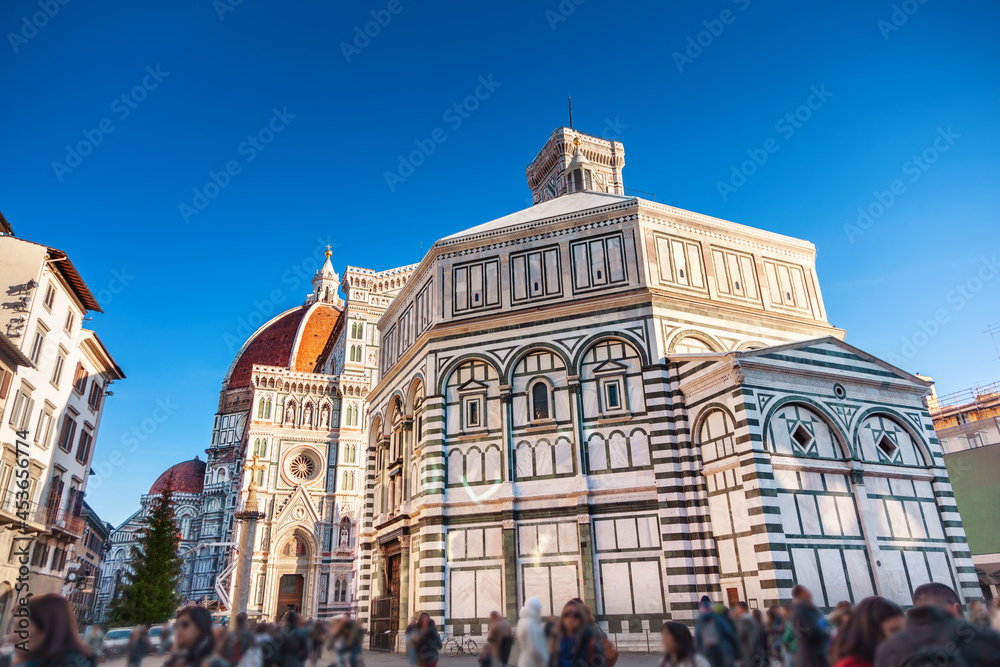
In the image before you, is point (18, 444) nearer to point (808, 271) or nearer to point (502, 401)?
point (502, 401)

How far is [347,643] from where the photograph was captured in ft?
34.1

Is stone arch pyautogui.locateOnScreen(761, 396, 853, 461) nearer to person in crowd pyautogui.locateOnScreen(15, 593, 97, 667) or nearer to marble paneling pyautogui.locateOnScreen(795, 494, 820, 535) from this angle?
marble paneling pyautogui.locateOnScreen(795, 494, 820, 535)

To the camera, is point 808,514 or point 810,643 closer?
point 810,643

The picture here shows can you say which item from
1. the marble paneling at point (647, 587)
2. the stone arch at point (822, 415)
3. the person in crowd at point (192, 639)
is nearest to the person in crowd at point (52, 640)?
the person in crowd at point (192, 639)

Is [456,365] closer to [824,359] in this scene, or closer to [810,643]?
[824,359]

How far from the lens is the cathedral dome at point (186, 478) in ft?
289

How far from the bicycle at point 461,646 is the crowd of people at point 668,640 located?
947 cm

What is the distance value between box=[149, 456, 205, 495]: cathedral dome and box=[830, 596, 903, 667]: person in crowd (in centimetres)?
9285

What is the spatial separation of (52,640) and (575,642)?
489 centimetres

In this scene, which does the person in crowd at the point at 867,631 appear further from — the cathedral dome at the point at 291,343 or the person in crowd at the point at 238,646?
the cathedral dome at the point at 291,343

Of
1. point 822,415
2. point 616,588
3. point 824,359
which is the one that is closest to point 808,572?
point 822,415

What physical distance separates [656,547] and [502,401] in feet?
22.2

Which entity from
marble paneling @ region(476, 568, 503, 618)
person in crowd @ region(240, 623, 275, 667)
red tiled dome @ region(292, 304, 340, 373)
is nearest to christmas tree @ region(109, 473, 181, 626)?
marble paneling @ region(476, 568, 503, 618)

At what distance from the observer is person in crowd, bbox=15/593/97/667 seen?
181 inches
